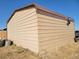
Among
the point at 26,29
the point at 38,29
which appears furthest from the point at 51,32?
the point at 26,29

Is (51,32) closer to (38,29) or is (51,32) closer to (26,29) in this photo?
(38,29)

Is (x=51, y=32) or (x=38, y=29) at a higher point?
(x=38, y=29)

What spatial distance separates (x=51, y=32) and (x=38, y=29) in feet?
5.54

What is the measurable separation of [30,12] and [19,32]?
8.44ft

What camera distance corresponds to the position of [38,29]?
7430 millimetres

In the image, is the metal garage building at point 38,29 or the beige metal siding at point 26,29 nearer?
the metal garage building at point 38,29

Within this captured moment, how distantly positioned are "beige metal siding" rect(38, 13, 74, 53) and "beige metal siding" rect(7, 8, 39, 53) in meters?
0.39

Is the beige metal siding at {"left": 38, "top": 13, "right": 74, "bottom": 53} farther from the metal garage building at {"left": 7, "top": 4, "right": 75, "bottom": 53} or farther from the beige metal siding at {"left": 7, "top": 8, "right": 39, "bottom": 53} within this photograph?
the beige metal siding at {"left": 7, "top": 8, "right": 39, "bottom": 53}

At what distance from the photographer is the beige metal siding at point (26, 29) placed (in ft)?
25.3

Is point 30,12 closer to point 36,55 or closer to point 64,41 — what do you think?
point 36,55

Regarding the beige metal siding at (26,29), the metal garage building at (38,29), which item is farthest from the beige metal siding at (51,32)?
the beige metal siding at (26,29)

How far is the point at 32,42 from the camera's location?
314 inches

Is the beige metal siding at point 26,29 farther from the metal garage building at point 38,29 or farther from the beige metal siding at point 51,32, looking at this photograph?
the beige metal siding at point 51,32

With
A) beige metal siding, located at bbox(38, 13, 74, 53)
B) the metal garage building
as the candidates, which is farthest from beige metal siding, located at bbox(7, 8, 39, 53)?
beige metal siding, located at bbox(38, 13, 74, 53)
